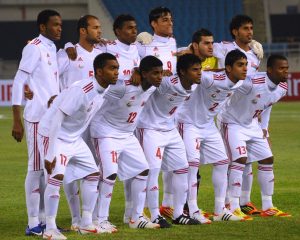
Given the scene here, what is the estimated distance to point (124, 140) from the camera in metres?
12.5

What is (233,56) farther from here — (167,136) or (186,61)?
(167,136)

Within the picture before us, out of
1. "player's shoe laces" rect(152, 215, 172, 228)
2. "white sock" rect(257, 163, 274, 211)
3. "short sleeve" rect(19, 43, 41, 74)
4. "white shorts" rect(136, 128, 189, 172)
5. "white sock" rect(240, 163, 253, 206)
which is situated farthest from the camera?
"white sock" rect(240, 163, 253, 206)

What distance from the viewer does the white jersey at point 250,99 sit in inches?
537

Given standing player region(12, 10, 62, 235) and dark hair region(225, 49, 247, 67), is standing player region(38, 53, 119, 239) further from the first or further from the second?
dark hair region(225, 49, 247, 67)

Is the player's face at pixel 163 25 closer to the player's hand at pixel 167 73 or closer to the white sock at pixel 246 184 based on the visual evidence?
the player's hand at pixel 167 73

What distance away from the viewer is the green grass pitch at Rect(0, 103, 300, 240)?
39.3 ft

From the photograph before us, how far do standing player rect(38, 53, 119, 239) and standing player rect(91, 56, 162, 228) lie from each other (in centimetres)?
39

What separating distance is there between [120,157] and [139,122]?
2.06 feet

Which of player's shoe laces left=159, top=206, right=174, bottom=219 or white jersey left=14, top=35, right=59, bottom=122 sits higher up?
white jersey left=14, top=35, right=59, bottom=122

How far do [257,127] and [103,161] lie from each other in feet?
8.29

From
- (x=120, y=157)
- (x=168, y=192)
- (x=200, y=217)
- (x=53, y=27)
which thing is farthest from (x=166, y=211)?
(x=53, y=27)

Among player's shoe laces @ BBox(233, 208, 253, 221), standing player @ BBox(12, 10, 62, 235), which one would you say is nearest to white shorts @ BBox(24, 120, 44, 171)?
standing player @ BBox(12, 10, 62, 235)

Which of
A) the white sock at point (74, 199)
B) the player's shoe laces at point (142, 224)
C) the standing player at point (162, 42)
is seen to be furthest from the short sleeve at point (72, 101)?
the standing player at point (162, 42)

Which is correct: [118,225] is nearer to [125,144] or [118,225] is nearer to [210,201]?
[125,144]
